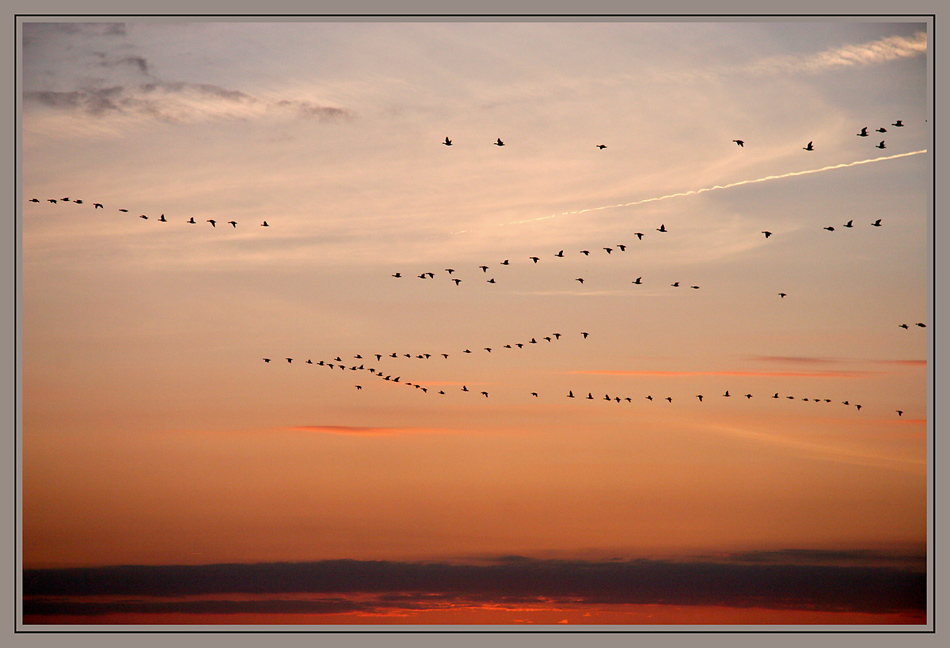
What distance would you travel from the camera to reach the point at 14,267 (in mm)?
42188

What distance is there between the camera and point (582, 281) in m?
53.3

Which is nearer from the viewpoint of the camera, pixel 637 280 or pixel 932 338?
pixel 932 338

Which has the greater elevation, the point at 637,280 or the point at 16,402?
the point at 637,280

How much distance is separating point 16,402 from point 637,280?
29.9 metres

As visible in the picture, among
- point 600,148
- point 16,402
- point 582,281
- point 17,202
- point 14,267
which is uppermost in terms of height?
point 600,148

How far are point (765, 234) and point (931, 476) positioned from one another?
14.3 m
